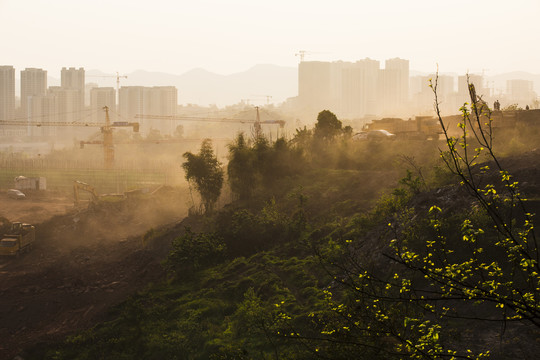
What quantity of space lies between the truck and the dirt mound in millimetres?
492

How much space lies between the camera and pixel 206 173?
104 ft

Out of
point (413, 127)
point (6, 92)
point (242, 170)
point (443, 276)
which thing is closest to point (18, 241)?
point (242, 170)

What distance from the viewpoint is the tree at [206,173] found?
31406 mm

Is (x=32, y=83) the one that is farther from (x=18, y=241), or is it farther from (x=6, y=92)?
(x=18, y=241)

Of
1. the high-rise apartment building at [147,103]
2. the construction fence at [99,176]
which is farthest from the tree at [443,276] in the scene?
the high-rise apartment building at [147,103]

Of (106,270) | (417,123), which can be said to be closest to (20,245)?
(106,270)

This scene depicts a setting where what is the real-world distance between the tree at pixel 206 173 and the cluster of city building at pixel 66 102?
480 ft

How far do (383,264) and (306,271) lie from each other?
3.74 meters

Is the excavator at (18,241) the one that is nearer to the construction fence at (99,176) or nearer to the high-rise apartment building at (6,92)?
the construction fence at (99,176)

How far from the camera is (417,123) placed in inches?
1563

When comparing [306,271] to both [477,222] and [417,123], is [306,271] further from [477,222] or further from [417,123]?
[417,123]

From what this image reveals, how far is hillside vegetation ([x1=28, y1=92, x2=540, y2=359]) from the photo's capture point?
920 centimetres

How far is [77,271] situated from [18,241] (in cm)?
651

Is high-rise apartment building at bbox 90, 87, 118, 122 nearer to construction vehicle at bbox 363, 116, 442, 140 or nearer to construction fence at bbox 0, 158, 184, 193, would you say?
construction fence at bbox 0, 158, 184, 193
